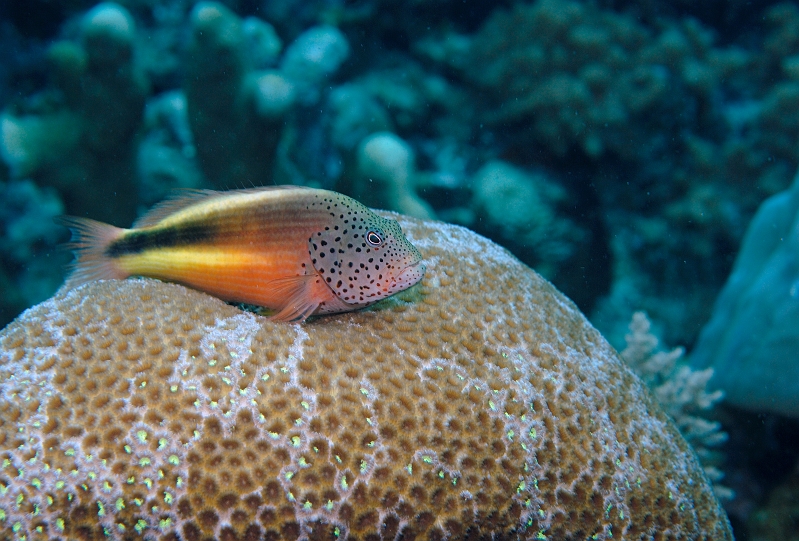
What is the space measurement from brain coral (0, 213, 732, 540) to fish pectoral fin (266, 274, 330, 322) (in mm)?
105

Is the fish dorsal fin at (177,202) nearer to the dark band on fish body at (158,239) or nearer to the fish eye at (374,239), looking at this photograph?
the dark band on fish body at (158,239)

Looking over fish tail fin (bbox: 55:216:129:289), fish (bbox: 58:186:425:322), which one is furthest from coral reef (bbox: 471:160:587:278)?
fish tail fin (bbox: 55:216:129:289)

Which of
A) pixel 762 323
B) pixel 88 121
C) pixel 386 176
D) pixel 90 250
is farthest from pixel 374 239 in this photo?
pixel 88 121

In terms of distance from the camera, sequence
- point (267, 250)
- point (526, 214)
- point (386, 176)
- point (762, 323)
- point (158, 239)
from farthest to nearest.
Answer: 1. point (526, 214)
2. point (386, 176)
3. point (762, 323)
4. point (158, 239)
5. point (267, 250)

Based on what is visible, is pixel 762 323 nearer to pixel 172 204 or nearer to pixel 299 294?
pixel 299 294

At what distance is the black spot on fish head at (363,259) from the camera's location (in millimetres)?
2152

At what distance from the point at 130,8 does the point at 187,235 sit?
7.47 m

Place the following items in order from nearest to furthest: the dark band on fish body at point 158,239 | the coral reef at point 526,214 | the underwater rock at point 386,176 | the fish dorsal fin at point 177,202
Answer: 1. the dark band on fish body at point 158,239
2. the fish dorsal fin at point 177,202
3. the underwater rock at point 386,176
4. the coral reef at point 526,214

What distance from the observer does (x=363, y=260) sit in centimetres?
217

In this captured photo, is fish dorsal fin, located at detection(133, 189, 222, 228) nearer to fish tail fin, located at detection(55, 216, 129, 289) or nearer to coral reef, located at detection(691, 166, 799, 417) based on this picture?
fish tail fin, located at detection(55, 216, 129, 289)

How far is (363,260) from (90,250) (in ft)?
4.97

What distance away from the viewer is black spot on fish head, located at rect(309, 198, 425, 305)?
215 centimetres

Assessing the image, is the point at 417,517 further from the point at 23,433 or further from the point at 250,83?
the point at 250,83

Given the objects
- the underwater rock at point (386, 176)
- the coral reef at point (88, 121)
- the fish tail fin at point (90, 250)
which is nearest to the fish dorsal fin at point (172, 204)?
the fish tail fin at point (90, 250)
